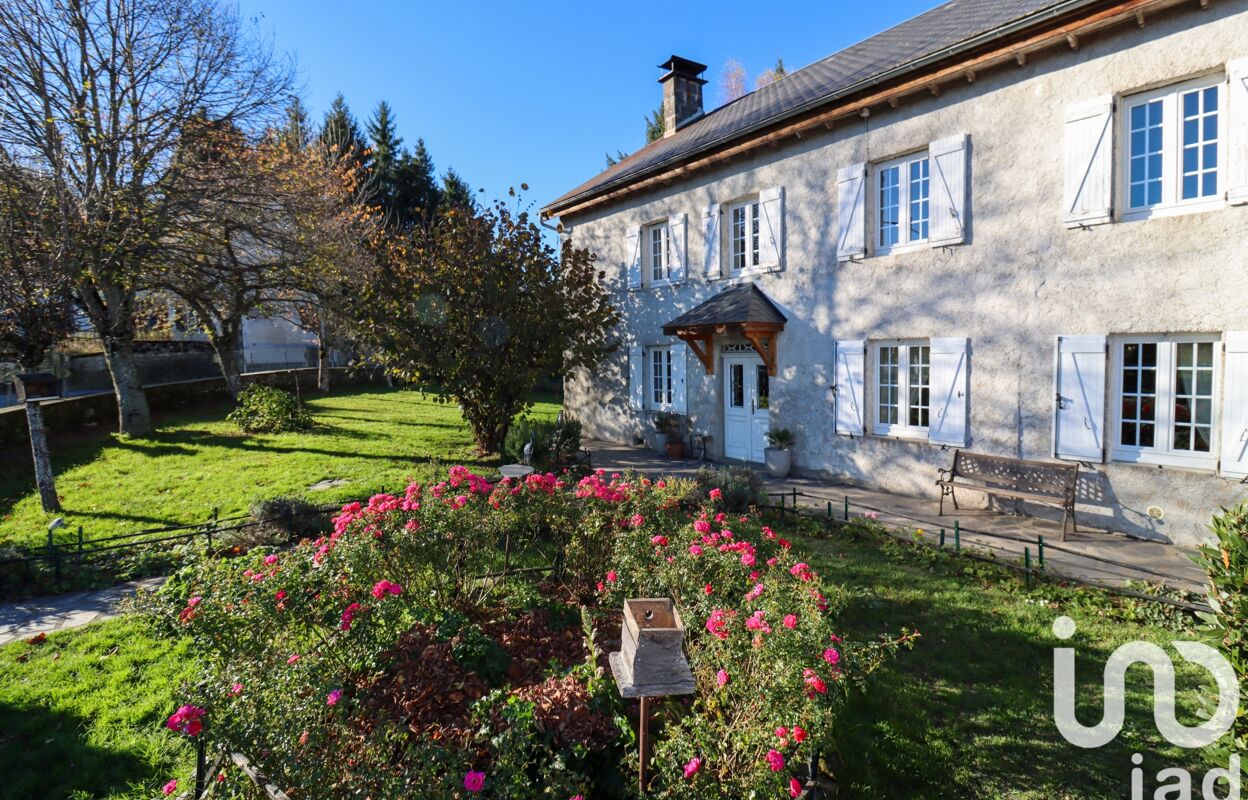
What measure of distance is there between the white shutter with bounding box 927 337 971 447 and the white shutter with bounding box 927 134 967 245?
1.53 m

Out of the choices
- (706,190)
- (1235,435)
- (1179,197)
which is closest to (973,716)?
(1235,435)

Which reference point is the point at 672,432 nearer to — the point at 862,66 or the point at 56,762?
the point at 862,66

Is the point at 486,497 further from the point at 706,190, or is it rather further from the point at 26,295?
the point at 706,190

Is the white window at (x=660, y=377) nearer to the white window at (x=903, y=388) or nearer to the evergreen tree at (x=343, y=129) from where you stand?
the white window at (x=903, y=388)

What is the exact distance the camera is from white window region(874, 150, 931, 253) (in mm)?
9094

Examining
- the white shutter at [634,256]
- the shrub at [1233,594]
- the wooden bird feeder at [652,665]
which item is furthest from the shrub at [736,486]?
the white shutter at [634,256]

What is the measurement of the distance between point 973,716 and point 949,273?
6.73m

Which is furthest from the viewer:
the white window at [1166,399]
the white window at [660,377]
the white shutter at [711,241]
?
the white window at [660,377]

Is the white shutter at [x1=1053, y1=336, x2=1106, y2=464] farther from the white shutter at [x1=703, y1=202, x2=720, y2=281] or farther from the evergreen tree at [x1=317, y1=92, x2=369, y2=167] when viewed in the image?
the evergreen tree at [x1=317, y1=92, x2=369, y2=167]

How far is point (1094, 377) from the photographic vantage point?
729 cm

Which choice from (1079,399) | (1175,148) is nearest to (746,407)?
(1079,399)

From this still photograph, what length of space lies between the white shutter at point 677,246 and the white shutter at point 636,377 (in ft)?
6.96

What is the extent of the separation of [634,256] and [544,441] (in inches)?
226

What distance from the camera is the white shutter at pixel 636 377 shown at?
569 inches
